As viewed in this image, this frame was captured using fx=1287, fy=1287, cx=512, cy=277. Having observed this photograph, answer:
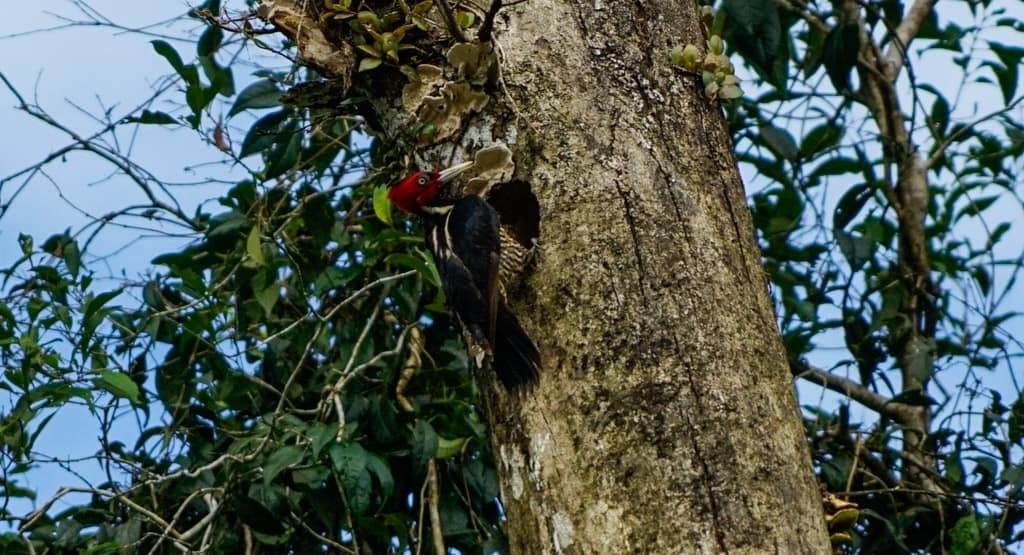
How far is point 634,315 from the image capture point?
2.67m

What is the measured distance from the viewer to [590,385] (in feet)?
8.68

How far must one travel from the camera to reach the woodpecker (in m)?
2.80

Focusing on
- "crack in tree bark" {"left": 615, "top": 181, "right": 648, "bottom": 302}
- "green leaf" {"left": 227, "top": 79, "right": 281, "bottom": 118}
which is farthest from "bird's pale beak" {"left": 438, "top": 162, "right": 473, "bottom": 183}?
"green leaf" {"left": 227, "top": 79, "right": 281, "bottom": 118}

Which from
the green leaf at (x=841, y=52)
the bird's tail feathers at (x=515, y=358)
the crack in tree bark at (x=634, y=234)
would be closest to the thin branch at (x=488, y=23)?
the crack in tree bark at (x=634, y=234)

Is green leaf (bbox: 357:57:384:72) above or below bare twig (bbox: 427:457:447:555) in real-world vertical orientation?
above

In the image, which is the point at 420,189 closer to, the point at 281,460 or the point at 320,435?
the point at 320,435

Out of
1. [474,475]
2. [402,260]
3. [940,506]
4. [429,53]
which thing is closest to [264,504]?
[474,475]

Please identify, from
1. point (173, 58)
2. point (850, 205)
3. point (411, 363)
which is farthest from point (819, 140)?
point (173, 58)

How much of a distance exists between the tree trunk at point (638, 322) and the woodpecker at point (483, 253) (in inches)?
2.5

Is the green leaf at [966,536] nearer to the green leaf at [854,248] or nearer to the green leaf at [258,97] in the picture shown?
the green leaf at [854,248]

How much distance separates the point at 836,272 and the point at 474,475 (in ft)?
5.41

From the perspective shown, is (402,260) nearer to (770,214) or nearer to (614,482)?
(614,482)

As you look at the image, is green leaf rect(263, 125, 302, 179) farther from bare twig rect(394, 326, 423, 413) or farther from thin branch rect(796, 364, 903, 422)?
thin branch rect(796, 364, 903, 422)

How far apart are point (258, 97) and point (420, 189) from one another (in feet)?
2.26
